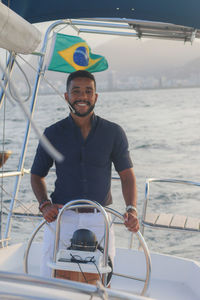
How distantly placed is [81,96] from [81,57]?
5.98 feet

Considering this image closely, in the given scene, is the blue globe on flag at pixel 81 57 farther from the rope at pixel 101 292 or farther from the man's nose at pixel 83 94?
the rope at pixel 101 292

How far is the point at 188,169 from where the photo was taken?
1472 centimetres

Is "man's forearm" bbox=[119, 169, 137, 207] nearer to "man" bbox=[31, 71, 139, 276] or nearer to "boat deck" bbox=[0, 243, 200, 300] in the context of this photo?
"man" bbox=[31, 71, 139, 276]

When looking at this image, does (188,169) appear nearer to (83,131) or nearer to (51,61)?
(51,61)

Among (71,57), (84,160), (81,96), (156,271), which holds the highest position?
(71,57)

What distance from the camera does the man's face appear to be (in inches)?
85.0

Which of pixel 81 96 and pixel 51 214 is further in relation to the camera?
pixel 81 96

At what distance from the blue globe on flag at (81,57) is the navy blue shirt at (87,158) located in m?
1.73

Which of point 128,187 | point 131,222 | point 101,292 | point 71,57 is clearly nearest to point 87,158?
point 128,187

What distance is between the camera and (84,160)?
7.25 ft

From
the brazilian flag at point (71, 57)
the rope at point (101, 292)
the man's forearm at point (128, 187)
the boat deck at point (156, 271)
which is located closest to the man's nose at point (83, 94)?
the man's forearm at point (128, 187)

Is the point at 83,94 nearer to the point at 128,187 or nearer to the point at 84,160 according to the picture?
the point at 84,160

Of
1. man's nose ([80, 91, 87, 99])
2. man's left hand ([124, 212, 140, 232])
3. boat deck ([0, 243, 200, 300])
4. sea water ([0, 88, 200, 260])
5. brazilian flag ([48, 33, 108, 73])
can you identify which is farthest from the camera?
sea water ([0, 88, 200, 260])

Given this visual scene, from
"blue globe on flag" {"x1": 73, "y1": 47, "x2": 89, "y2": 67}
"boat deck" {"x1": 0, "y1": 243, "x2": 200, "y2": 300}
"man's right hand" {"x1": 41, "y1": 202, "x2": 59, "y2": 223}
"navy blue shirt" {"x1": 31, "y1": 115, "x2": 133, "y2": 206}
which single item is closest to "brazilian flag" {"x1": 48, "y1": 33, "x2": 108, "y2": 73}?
"blue globe on flag" {"x1": 73, "y1": 47, "x2": 89, "y2": 67}
